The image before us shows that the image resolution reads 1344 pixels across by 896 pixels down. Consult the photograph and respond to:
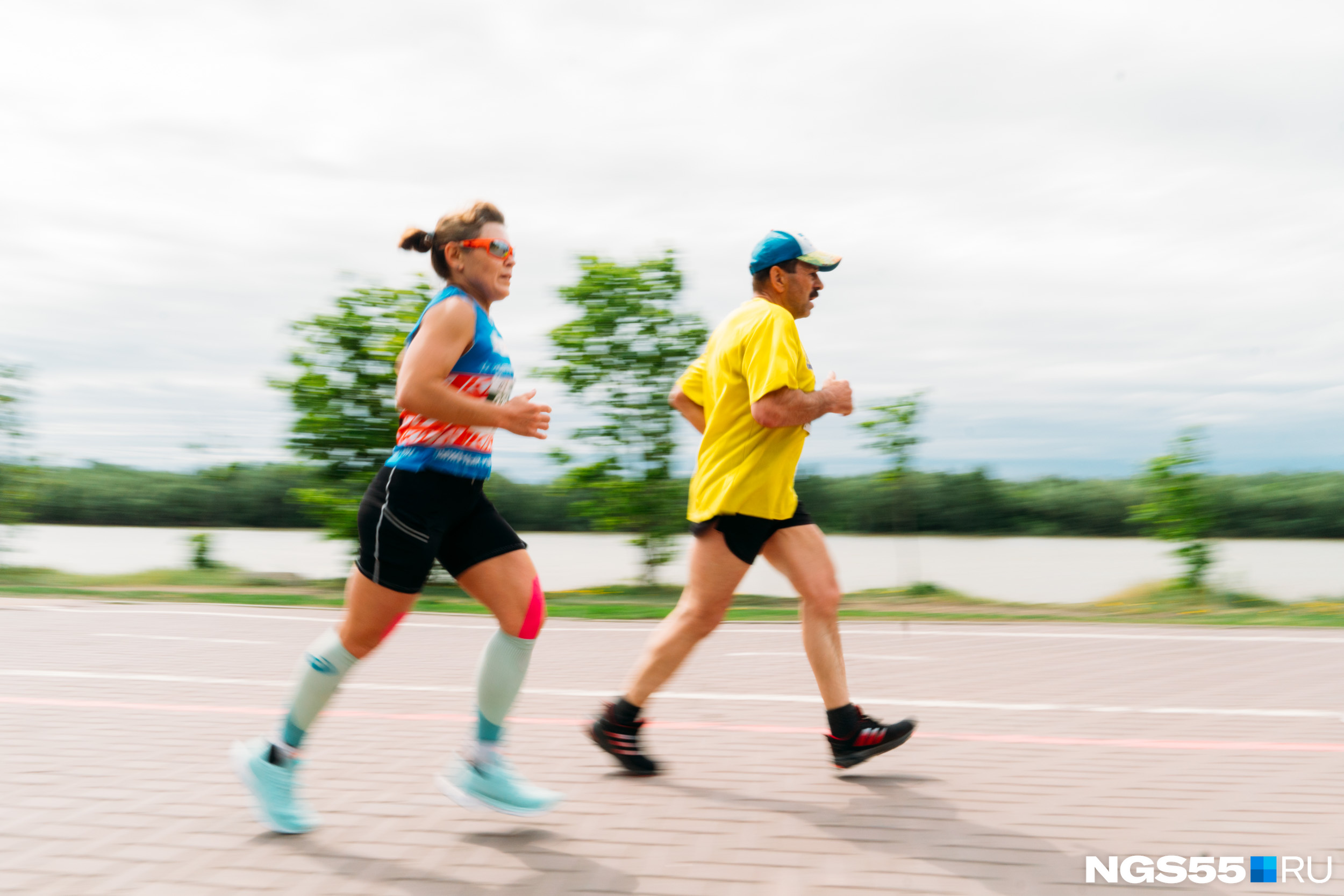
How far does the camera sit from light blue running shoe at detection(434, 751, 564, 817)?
11.1ft

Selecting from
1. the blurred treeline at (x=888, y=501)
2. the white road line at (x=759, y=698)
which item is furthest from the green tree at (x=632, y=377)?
the white road line at (x=759, y=698)

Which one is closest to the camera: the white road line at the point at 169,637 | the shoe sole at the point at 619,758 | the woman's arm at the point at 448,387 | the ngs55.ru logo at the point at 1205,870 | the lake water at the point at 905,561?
the ngs55.ru logo at the point at 1205,870

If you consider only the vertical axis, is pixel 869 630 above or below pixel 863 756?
below

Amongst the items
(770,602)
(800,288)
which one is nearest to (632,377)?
(770,602)

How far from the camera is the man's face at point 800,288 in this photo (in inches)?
161

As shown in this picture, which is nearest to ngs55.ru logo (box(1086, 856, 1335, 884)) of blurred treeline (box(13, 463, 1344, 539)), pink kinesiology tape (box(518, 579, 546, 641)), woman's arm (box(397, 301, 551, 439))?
pink kinesiology tape (box(518, 579, 546, 641))

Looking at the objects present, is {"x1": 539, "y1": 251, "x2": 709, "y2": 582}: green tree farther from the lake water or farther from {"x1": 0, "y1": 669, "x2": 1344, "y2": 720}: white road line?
{"x1": 0, "y1": 669, "x2": 1344, "y2": 720}: white road line

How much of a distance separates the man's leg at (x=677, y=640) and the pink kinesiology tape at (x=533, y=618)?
0.60m

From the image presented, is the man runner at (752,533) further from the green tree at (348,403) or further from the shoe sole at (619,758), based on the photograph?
the green tree at (348,403)

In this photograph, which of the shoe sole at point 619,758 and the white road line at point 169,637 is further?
the white road line at point 169,637

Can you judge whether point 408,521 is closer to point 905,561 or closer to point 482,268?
point 482,268

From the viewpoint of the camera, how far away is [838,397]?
3.79m

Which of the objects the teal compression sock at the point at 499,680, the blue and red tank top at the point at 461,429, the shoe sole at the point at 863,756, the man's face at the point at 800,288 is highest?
the man's face at the point at 800,288

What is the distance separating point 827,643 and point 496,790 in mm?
1313
